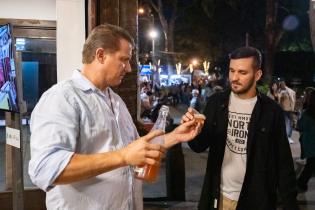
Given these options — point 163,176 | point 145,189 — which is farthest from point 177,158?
point 163,176

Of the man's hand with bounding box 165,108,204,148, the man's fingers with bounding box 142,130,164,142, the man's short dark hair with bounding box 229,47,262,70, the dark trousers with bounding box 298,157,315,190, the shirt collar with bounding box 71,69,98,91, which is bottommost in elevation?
the dark trousers with bounding box 298,157,315,190

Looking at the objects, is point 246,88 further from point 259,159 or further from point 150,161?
point 150,161

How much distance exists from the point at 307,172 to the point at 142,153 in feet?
21.1

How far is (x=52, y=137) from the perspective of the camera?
1.93m

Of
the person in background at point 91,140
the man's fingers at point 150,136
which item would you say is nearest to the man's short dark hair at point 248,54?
the person in background at point 91,140

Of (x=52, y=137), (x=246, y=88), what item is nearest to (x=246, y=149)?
(x=246, y=88)

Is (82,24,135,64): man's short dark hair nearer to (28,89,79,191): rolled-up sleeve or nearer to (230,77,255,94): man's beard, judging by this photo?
(28,89,79,191): rolled-up sleeve

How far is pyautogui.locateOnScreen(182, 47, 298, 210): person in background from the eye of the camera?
11.3 feet

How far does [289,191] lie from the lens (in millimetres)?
3459

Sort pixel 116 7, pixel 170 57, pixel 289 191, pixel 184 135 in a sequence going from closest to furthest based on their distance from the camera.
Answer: pixel 184 135, pixel 289 191, pixel 116 7, pixel 170 57

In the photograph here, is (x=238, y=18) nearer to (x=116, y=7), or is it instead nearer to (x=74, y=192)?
(x=116, y=7)

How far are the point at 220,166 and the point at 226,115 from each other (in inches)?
16.5

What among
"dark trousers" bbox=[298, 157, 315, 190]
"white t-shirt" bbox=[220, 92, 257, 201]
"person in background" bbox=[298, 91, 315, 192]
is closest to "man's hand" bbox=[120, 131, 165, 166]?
"white t-shirt" bbox=[220, 92, 257, 201]

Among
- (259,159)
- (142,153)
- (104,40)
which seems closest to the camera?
(142,153)
